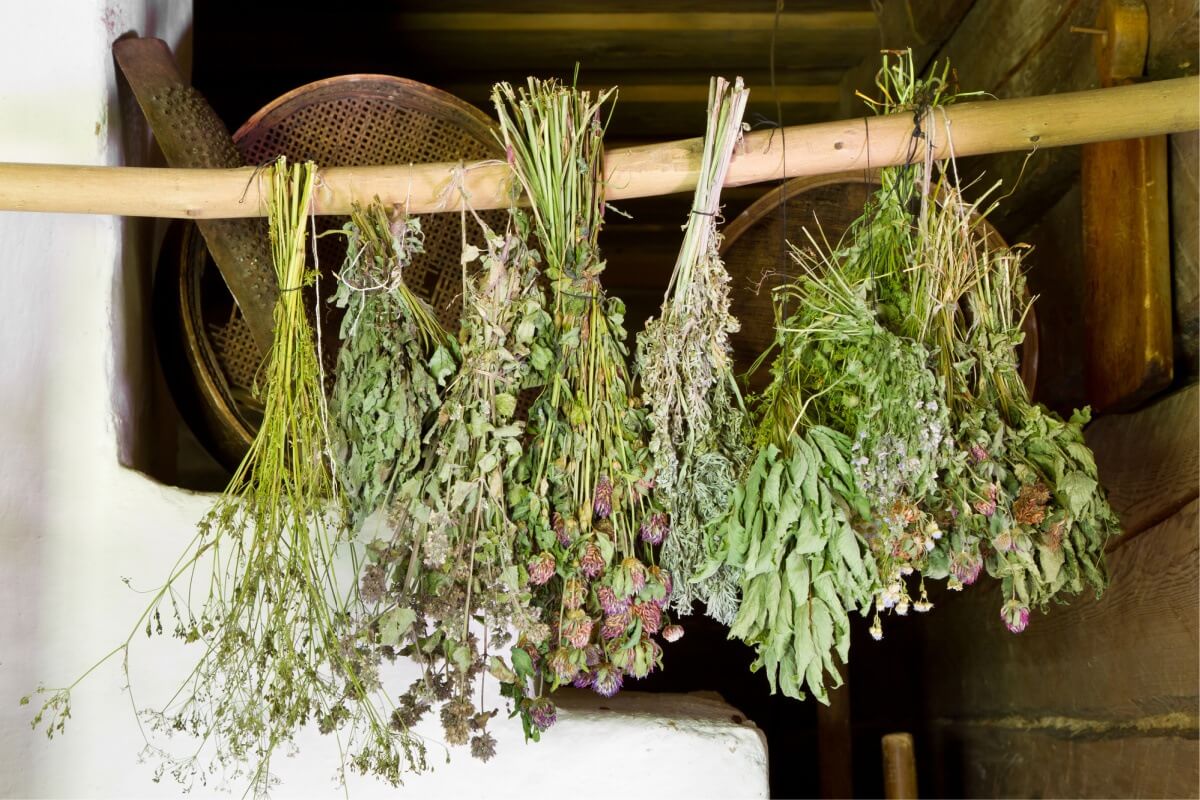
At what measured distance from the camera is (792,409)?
4.80 ft

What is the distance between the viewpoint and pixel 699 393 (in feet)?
4.60

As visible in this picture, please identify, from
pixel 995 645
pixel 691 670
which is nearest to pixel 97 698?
pixel 995 645

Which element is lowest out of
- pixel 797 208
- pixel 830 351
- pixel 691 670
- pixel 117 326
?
pixel 691 670

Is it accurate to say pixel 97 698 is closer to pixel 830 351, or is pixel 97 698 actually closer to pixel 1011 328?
pixel 830 351

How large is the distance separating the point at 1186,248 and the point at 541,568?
132 cm

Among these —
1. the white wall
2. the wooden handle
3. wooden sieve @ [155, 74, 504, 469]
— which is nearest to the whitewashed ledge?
the white wall

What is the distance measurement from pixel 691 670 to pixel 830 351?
7.97 ft

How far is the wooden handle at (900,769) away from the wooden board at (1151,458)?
74 cm

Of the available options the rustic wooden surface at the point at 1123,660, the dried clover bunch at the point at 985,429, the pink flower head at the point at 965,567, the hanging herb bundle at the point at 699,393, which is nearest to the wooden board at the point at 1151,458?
the rustic wooden surface at the point at 1123,660

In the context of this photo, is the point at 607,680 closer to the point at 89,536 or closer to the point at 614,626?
the point at 614,626

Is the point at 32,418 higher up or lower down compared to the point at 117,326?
lower down

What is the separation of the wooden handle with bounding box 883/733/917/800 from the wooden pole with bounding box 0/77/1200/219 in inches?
58.0

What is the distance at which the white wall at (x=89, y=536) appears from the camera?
4.98 ft

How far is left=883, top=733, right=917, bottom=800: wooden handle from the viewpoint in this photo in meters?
2.33
